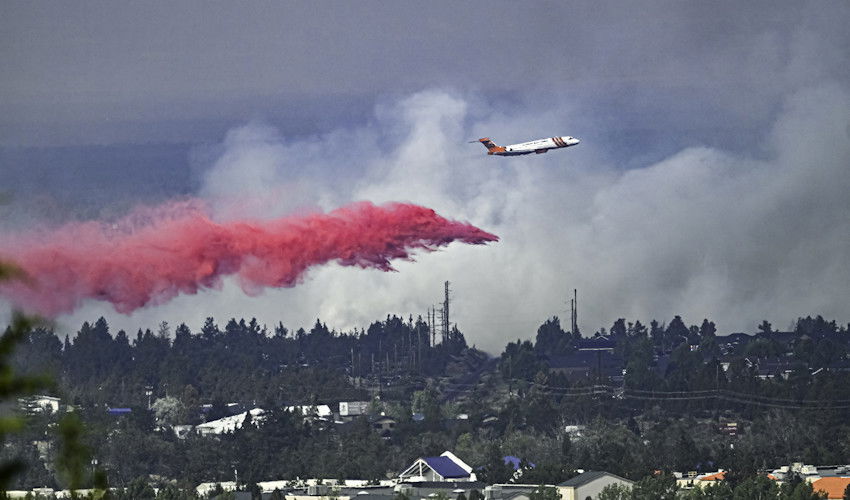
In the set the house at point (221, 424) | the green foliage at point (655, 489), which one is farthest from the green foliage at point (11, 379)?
the house at point (221, 424)

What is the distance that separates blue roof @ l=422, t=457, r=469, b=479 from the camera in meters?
129

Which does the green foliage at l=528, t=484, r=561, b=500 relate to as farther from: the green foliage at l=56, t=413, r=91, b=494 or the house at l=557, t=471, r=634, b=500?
the green foliage at l=56, t=413, r=91, b=494

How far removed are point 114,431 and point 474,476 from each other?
43.4 meters

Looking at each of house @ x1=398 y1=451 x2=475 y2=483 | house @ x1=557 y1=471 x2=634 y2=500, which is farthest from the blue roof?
house @ x1=557 y1=471 x2=634 y2=500


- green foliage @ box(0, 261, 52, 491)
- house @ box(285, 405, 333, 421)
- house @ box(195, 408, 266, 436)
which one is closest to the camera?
green foliage @ box(0, 261, 52, 491)

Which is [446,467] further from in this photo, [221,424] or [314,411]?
[221,424]

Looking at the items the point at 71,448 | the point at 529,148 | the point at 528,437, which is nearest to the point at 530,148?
the point at 529,148

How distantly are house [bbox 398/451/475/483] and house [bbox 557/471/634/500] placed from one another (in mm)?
12898

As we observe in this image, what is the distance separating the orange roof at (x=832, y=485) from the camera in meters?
108

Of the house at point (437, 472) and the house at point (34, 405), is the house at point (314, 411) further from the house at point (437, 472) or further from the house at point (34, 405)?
the house at point (437, 472)

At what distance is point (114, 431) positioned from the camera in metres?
159

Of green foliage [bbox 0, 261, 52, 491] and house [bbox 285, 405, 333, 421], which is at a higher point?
house [bbox 285, 405, 333, 421]

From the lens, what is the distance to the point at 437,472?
423 ft

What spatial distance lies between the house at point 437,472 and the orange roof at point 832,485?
93.6 ft
